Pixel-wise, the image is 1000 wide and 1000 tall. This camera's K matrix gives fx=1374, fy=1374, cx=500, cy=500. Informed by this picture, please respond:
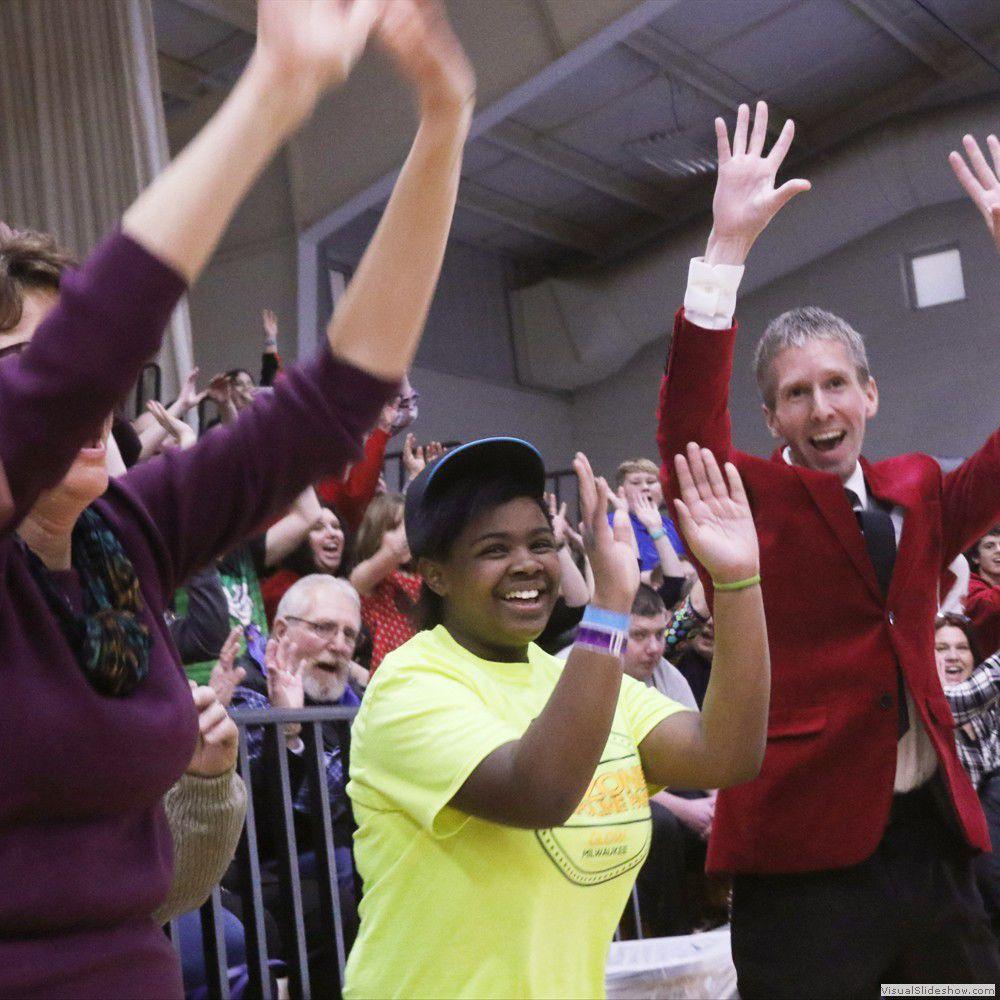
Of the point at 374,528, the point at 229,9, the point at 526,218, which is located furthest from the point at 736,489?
the point at 526,218

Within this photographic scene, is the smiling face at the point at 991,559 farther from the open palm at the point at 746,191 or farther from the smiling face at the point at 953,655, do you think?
the open palm at the point at 746,191

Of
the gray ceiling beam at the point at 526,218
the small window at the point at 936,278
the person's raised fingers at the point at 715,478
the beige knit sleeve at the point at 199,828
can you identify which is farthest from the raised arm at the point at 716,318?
the small window at the point at 936,278

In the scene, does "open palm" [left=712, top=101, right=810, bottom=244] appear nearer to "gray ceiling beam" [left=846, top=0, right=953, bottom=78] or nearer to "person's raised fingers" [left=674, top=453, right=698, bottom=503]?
"person's raised fingers" [left=674, top=453, right=698, bottom=503]

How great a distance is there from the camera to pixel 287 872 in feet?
9.32

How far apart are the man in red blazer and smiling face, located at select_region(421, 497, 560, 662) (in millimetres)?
368

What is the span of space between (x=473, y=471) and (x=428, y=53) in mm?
947

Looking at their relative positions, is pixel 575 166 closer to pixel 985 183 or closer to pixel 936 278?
pixel 936 278

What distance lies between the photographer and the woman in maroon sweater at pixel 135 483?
33.3 inches

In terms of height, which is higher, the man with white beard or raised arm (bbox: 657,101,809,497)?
raised arm (bbox: 657,101,809,497)

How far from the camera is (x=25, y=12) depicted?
8.05 meters

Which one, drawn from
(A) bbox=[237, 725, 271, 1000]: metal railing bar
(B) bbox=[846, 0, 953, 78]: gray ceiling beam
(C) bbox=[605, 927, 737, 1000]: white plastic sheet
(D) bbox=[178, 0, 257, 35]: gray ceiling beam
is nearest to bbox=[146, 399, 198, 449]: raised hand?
(A) bbox=[237, 725, 271, 1000]: metal railing bar

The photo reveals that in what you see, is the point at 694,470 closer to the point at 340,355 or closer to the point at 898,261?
the point at 340,355

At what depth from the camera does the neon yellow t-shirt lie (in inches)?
64.1

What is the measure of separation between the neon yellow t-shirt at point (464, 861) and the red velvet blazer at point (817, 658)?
42 centimetres
